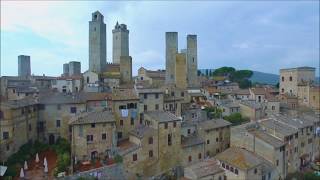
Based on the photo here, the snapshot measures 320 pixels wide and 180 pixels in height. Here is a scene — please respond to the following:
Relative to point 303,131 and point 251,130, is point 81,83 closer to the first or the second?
point 251,130

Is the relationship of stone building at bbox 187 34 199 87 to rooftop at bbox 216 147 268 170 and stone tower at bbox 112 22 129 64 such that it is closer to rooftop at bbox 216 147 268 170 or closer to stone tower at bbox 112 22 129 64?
stone tower at bbox 112 22 129 64

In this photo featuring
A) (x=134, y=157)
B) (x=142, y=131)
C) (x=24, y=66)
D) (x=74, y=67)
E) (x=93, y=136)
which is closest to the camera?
(x=134, y=157)

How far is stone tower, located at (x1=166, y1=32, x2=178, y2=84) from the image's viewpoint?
6331cm

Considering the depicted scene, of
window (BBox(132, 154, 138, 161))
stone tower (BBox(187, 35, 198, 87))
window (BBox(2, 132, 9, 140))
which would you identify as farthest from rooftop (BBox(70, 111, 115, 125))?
stone tower (BBox(187, 35, 198, 87))

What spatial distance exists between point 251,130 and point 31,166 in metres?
24.0

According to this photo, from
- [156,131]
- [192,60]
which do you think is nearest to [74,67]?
[192,60]

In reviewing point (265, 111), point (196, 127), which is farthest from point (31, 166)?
point (265, 111)

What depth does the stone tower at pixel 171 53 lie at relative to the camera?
63.3 meters

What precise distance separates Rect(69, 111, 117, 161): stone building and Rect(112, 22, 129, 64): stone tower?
4043cm

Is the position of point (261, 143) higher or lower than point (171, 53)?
lower

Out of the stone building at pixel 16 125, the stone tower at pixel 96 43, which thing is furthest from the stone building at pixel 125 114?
the stone tower at pixel 96 43

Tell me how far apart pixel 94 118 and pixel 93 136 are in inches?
71.2

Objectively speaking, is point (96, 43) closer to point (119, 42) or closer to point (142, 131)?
point (119, 42)

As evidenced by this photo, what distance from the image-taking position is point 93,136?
3412 cm
